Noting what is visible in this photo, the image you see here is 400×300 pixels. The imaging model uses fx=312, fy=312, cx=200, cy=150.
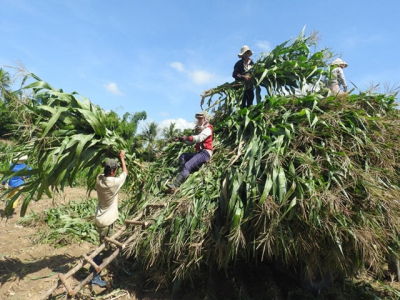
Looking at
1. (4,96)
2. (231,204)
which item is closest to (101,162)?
(4,96)

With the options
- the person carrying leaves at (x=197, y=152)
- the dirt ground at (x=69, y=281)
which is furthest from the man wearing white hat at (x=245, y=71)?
the dirt ground at (x=69, y=281)

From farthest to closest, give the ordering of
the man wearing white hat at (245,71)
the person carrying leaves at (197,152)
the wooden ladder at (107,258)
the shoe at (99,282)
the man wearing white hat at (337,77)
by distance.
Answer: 1. the man wearing white hat at (245,71)
2. the man wearing white hat at (337,77)
3. the person carrying leaves at (197,152)
4. the shoe at (99,282)
5. the wooden ladder at (107,258)

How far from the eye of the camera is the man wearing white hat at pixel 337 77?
180 inches

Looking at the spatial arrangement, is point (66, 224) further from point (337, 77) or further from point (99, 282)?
point (337, 77)

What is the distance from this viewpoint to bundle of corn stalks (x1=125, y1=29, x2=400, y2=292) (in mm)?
2943

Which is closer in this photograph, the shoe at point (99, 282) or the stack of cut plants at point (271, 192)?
the stack of cut plants at point (271, 192)

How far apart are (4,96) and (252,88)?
3302mm

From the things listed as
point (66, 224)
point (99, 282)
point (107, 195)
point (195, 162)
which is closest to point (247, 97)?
point (195, 162)

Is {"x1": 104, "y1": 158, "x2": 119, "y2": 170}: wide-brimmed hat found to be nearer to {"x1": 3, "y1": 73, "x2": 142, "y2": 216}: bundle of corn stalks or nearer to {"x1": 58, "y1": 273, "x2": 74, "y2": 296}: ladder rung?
{"x1": 3, "y1": 73, "x2": 142, "y2": 216}: bundle of corn stalks

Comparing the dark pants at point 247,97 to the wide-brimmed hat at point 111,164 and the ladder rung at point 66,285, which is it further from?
the ladder rung at point 66,285

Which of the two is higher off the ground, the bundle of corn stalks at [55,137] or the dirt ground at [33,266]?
the bundle of corn stalks at [55,137]

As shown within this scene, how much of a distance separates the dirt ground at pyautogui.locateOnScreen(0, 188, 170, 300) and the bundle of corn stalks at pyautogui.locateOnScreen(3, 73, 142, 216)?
0.44 m

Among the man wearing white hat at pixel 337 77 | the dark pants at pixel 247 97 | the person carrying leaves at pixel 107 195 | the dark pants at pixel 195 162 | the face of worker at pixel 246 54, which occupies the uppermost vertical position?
the face of worker at pixel 246 54

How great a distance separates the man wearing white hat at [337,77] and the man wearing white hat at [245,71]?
1.19 meters
